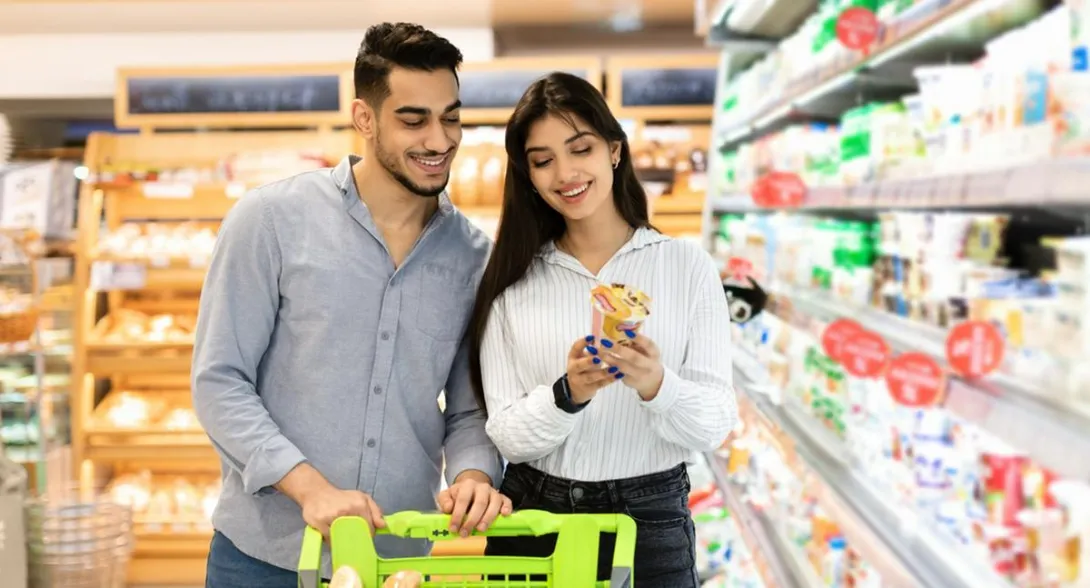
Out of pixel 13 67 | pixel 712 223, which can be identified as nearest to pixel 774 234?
pixel 712 223

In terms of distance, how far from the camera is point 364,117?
1988 millimetres

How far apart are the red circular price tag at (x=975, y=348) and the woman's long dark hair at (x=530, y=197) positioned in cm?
62

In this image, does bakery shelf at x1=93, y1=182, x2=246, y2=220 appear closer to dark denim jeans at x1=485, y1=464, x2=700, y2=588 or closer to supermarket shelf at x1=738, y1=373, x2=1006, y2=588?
supermarket shelf at x1=738, y1=373, x2=1006, y2=588

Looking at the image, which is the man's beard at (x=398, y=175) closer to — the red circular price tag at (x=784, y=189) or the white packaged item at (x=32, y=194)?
the red circular price tag at (x=784, y=189)

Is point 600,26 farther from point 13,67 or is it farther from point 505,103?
point 13,67

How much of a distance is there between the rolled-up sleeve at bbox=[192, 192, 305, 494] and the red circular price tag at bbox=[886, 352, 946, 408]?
1106 millimetres

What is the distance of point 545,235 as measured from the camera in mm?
2039

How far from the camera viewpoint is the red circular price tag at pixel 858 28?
2459 millimetres

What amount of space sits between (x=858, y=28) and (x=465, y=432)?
1349 millimetres

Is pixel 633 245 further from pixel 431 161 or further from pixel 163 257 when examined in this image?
pixel 163 257

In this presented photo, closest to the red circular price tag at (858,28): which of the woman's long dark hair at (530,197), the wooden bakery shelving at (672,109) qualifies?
the woman's long dark hair at (530,197)

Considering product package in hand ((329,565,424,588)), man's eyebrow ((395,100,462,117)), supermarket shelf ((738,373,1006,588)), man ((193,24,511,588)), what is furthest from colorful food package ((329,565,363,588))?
supermarket shelf ((738,373,1006,588))

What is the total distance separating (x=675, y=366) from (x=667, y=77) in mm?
4277

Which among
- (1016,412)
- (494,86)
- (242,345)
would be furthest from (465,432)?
(494,86)
